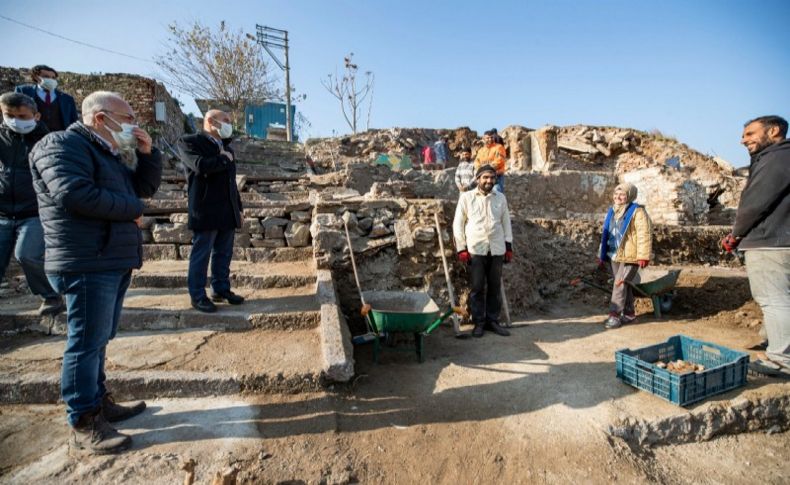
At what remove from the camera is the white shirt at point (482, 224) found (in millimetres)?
4375

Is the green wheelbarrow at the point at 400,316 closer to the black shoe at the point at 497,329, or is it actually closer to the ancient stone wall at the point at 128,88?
the black shoe at the point at 497,329

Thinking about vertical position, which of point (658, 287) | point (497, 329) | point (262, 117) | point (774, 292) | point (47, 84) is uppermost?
point (262, 117)

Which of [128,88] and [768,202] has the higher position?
[128,88]

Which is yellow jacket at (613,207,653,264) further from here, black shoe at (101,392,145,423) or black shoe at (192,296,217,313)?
black shoe at (101,392,145,423)

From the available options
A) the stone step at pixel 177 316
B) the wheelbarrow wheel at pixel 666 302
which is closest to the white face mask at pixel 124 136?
the stone step at pixel 177 316

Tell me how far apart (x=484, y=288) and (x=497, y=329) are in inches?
19.7

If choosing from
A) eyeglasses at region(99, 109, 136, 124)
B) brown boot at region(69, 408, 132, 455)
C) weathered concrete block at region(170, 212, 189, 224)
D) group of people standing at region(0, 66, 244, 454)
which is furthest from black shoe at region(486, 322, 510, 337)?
weathered concrete block at region(170, 212, 189, 224)

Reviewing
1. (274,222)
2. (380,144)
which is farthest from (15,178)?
(380,144)

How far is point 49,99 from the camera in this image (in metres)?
3.80

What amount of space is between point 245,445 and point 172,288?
2.62 metres

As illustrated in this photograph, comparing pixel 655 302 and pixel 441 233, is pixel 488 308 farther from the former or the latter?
pixel 655 302

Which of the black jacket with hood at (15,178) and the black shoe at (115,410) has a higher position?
the black jacket with hood at (15,178)

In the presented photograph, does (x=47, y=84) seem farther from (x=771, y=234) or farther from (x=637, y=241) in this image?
(x=771, y=234)

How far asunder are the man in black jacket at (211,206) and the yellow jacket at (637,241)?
4.52 metres
